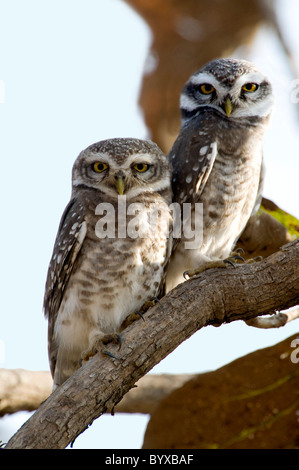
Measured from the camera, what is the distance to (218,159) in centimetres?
413

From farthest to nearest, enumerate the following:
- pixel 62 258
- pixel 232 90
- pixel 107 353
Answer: pixel 232 90
pixel 62 258
pixel 107 353

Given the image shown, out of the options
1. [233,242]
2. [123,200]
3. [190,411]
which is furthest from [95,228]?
[190,411]

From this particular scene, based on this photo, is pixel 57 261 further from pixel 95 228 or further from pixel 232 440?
pixel 232 440

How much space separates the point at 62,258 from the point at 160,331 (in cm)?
94

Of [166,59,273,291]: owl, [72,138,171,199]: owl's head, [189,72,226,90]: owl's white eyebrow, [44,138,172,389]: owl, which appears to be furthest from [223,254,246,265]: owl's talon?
[189,72,226,90]: owl's white eyebrow

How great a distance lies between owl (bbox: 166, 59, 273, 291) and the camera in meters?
4.05

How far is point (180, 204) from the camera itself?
4098 mm

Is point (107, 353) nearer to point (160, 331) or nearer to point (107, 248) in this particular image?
point (160, 331)

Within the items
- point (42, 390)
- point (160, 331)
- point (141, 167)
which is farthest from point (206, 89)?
point (42, 390)

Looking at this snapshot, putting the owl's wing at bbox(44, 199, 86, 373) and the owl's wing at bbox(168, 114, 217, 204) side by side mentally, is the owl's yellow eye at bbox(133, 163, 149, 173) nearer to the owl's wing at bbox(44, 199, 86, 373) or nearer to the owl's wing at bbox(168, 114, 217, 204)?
the owl's wing at bbox(168, 114, 217, 204)

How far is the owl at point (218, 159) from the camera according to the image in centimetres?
405

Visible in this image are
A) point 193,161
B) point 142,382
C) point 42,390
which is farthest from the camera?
point 142,382

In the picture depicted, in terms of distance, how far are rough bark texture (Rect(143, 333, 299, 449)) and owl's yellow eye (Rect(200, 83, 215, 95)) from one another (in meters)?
1.86

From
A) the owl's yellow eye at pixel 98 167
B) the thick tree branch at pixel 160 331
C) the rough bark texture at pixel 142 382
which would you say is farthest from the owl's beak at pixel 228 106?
the thick tree branch at pixel 160 331
